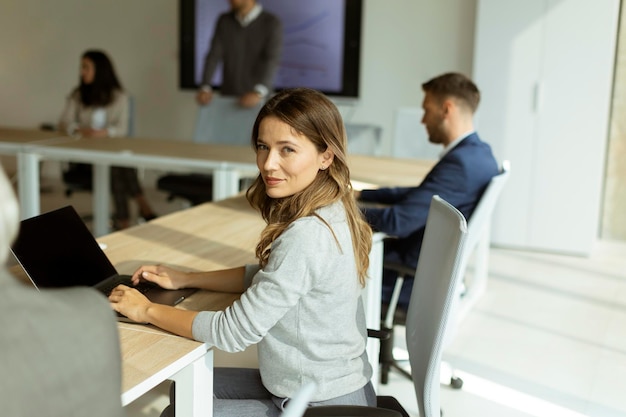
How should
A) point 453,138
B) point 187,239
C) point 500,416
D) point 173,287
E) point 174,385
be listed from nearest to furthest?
point 174,385, point 173,287, point 187,239, point 500,416, point 453,138

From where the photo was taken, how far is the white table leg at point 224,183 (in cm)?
394

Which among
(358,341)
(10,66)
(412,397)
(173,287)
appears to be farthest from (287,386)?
(10,66)

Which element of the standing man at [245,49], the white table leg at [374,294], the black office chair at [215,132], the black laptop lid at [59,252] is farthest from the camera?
the standing man at [245,49]

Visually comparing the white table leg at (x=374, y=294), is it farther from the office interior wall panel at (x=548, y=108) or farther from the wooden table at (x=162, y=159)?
the office interior wall panel at (x=548, y=108)

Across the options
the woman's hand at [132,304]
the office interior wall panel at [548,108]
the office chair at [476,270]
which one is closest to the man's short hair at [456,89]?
the office chair at [476,270]

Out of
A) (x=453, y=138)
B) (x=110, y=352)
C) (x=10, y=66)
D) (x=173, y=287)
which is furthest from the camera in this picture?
(x=10, y=66)

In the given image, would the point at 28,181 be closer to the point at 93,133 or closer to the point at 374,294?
the point at 93,133

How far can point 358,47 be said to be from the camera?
617 cm

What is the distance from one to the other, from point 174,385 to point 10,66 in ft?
21.8

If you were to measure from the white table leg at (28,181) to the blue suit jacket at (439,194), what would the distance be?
206 cm

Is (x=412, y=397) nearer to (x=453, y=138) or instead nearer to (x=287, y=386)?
(x=453, y=138)

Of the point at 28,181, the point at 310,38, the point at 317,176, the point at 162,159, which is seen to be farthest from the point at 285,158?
the point at 310,38

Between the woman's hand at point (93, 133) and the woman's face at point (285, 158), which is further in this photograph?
the woman's hand at point (93, 133)

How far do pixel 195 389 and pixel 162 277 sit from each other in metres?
0.44
